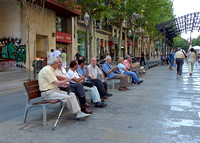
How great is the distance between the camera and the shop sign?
22.6 meters

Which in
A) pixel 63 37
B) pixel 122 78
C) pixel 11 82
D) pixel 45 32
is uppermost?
pixel 45 32

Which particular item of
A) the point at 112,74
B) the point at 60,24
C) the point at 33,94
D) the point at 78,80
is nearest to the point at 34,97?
the point at 33,94

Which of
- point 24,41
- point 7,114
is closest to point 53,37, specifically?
point 24,41

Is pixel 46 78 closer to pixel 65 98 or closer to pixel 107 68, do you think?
pixel 65 98

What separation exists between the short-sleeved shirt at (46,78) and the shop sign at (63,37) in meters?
18.2

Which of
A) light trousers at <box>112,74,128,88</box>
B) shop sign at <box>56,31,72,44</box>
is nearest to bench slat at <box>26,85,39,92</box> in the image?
light trousers at <box>112,74,128,88</box>

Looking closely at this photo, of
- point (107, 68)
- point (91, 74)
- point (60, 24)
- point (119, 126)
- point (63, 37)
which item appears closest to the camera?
point (119, 126)

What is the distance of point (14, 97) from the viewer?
7.90m

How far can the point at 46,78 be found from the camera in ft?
15.6

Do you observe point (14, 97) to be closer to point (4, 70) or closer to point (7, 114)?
point (7, 114)

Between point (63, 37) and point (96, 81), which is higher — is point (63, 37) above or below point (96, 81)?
above

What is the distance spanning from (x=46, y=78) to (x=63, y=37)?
63.8ft

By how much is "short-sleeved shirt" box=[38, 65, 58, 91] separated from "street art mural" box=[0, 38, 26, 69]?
14051mm

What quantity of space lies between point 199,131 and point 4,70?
16.5 meters
